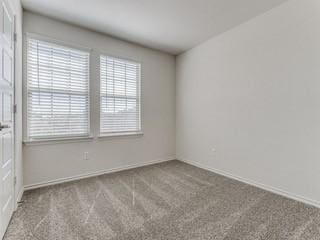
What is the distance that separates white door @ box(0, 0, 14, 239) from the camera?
5.10ft

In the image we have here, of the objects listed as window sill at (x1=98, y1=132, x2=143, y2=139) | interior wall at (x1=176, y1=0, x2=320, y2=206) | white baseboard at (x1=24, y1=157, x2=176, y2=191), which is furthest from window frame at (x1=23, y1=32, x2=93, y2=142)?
interior wall at (x1=176, y1=0, x2=320, y2=206)

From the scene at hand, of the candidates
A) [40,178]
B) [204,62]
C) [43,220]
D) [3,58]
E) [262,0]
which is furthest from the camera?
[204,62]

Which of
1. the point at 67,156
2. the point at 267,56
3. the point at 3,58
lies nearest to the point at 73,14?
the point at 3,58

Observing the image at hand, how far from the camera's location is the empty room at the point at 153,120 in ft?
5.99

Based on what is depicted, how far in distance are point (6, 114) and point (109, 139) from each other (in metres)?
1.81

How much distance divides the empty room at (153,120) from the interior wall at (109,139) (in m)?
0.02

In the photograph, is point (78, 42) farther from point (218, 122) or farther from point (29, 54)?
A: point (218, 122)

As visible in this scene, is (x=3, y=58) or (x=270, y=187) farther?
(x=270, y=187)

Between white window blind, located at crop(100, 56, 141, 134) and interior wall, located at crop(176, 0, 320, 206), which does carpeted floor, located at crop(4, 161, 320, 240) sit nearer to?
interior wall, located at crop(176, 0, 320, 206)

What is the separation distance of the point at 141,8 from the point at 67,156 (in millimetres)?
2729

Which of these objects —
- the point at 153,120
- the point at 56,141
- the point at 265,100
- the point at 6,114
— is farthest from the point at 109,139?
the point at 265,100

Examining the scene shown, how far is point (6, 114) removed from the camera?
1.72m

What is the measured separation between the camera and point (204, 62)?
3.65 meters

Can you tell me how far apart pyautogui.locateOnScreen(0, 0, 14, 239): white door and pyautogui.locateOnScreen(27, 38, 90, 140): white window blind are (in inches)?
30.2
